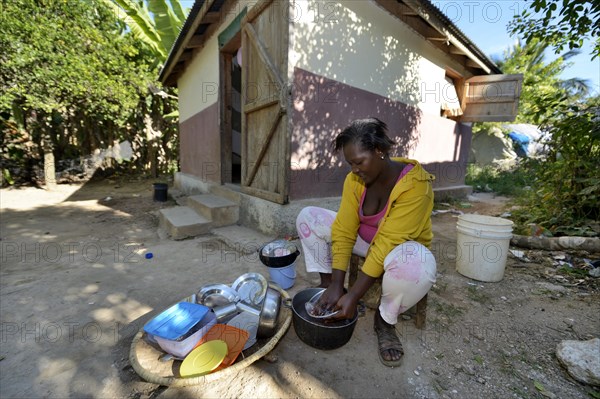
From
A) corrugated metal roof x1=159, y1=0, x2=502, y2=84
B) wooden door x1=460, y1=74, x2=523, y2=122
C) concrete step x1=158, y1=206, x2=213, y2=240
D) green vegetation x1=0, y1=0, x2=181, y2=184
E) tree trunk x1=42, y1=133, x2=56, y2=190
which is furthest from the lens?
tree trunk x1=42, y1=133, x2=56, y2=190

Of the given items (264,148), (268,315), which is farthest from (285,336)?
(264,148)

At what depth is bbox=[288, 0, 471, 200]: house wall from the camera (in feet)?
11.9

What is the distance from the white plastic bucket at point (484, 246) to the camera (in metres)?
2.50

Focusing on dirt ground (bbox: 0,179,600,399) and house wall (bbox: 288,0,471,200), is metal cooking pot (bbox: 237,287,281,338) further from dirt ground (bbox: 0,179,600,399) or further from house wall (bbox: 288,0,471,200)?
house wall (bbox: 288,0,471,200)

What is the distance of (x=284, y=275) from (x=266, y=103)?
2.48 m

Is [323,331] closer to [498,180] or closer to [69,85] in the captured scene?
[69,85]

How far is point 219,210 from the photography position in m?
4.30

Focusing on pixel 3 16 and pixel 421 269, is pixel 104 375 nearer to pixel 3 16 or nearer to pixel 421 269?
pixel 421 269

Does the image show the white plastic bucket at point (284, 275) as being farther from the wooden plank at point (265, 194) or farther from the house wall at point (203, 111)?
the house wall at point (203, 111)

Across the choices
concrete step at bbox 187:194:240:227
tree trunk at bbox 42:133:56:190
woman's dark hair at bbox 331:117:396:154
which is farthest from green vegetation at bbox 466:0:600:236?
tree trunk at bbox 42:133:56:190

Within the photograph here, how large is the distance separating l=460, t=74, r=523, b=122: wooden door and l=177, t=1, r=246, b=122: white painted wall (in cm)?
588

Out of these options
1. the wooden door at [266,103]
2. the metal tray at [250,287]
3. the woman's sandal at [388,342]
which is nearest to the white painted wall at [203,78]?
the wooden door at [266,103]

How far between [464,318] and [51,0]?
10309 mm

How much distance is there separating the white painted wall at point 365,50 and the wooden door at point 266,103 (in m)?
0.26
